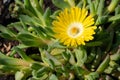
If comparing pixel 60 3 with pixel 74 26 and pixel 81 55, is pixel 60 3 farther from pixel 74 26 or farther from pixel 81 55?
pixel 81 55

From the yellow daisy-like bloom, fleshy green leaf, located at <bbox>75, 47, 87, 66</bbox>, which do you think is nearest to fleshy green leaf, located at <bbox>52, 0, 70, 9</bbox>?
the yellow daisy-like bloom

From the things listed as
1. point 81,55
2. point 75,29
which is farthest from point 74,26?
point 81,55

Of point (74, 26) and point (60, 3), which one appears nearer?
point (74, 26)

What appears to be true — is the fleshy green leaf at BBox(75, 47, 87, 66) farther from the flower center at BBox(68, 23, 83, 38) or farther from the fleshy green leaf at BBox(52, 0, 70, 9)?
the fleshy green leaf at BBox(52, 0, 70, 9)

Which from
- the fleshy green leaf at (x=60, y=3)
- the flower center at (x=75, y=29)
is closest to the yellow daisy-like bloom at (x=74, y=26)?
the flower center at (x=75, y=29)

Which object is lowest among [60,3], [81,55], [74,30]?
[81,55]

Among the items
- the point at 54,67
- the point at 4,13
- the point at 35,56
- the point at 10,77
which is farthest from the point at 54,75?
the point at 4,13

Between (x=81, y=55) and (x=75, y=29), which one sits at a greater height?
(x=75, y=29)

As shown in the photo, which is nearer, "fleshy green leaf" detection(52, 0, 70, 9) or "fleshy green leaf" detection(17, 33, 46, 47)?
"fleshy green leaf" detection(17, 33, 46, 47)
